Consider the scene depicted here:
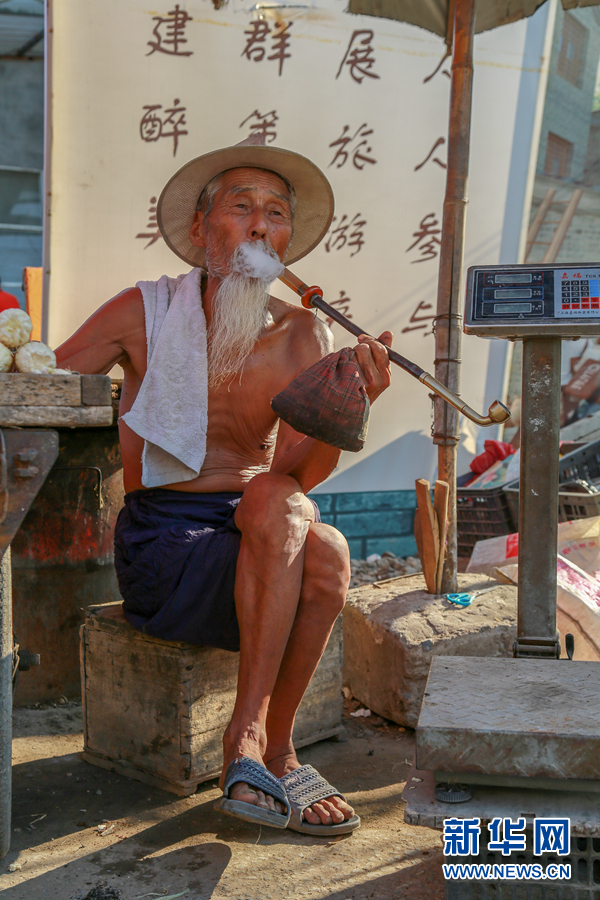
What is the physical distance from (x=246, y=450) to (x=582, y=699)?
4.25 feet

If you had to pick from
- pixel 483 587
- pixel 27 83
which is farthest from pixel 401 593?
pixel 27 83

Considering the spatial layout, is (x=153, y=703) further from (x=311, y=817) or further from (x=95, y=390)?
(x=95, y=390)

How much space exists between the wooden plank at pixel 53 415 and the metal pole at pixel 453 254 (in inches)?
70.6

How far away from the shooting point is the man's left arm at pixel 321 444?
6.39ft

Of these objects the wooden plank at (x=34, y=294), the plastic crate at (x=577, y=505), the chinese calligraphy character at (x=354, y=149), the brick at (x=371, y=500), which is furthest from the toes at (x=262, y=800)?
the chinese calligraphy character at (x=354, y=149)

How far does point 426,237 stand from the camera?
179 inches

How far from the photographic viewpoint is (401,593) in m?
3.14

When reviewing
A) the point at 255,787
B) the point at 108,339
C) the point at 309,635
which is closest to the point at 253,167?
the point at 108,339

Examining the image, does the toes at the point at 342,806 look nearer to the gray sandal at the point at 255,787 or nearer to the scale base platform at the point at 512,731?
the gray sandal at the point at 255,787

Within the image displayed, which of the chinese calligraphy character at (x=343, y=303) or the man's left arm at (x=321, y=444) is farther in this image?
the chinese calligraphy character at (x=343, y=303)

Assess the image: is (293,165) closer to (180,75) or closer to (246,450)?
(246,450)

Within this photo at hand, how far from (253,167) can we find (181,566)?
53.2 inches

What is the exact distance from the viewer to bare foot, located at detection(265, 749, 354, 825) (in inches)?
78.5

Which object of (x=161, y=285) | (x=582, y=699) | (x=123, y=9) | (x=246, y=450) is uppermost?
(x=123, y=9)
